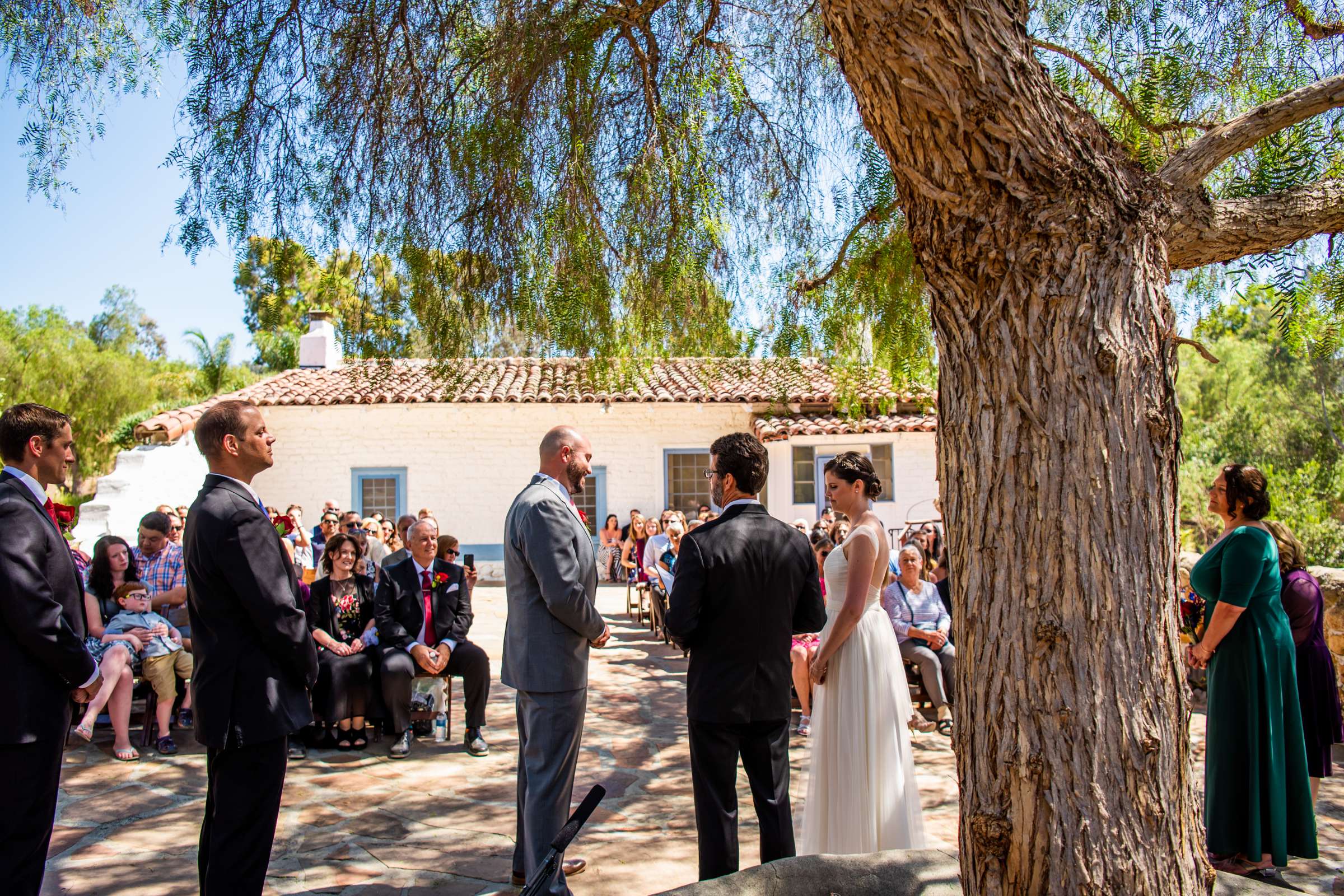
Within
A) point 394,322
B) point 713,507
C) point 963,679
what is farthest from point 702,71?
point 713,507

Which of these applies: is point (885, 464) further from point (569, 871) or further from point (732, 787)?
point (732, 787)

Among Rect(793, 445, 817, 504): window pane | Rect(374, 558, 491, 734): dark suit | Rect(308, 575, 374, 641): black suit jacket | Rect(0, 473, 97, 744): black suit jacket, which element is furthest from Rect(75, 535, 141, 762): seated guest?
Rect(793, 445, 817, 504): window pane

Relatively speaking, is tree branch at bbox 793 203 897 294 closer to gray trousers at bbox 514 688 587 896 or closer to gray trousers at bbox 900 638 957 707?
gray trousers at bbox 900 638 957 707

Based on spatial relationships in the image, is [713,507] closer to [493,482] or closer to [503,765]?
[493,482]

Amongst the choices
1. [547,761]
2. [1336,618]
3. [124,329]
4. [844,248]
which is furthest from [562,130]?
[124,329]

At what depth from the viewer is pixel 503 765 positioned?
6043 millimetres

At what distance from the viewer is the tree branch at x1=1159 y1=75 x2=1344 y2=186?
2926 millimetres

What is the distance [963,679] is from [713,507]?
15392 millimetres

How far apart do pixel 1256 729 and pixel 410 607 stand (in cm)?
520

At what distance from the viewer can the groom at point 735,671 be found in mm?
3635

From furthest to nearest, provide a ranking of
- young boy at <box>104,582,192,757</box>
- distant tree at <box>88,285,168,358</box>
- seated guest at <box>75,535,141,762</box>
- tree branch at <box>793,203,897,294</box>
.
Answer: distant tree at <box>88,285,168,358</box> < young boy at <box>104,582,192,757</box> < seated guest at <box>75,535,141,762</box> < tree branch at <box>793,203,897,294</box>

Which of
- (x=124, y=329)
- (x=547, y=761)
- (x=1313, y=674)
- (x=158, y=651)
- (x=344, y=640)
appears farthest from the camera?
(x=124, y=329)

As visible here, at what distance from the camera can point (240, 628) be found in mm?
3266

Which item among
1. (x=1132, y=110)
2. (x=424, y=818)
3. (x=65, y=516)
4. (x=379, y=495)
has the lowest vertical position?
(x=424, y=818)
